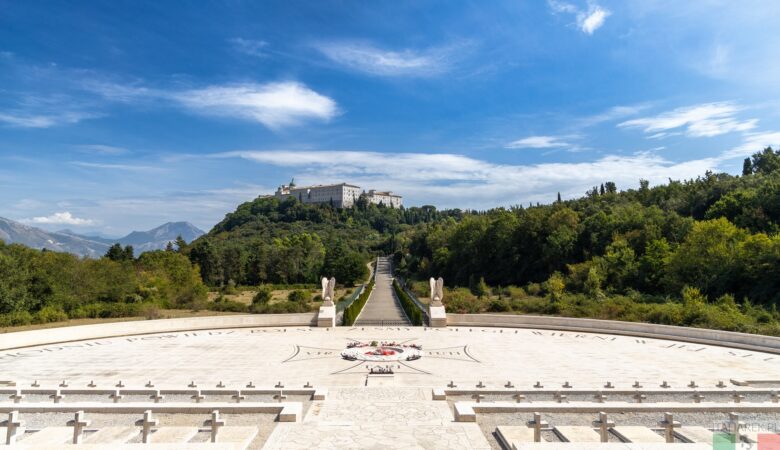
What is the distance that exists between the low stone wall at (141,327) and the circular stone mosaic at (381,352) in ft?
24.8

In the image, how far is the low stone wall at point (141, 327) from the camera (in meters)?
21.9

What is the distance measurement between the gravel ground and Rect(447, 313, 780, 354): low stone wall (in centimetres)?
1147

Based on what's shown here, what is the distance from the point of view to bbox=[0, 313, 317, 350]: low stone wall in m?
21.9

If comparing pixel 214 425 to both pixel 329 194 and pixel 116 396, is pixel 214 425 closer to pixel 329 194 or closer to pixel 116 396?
pixel 116 396

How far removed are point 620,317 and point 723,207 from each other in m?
28.8

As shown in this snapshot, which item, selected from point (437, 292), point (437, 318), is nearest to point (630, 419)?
point (437, 318)

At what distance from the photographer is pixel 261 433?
9750mm

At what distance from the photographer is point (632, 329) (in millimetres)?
23969

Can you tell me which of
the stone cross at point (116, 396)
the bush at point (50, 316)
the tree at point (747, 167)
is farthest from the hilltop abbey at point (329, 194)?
the stone cross at point (116, 396)

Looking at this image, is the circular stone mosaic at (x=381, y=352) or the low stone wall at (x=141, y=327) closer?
the circular stone mosaic at (x=381, y=352)

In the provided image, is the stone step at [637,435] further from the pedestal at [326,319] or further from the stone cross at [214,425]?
the pedestal at [326,319]

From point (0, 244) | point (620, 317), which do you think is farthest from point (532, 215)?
point (0, 244)

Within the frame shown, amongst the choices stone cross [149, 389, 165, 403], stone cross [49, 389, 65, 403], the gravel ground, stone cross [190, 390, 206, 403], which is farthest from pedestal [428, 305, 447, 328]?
stone cross [49, 389, 65, 403]

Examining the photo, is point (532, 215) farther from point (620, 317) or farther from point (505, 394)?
A: point (505, 394)
